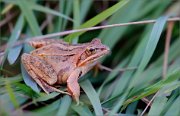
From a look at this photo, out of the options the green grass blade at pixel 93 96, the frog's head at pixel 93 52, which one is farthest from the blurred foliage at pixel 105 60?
the frog's head at pixel 93 52

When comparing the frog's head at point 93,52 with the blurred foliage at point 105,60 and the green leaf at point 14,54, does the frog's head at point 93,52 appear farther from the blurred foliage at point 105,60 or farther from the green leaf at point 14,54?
the green leaf at point 14,54

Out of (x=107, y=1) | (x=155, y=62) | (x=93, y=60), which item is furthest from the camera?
(x=107, y=1)

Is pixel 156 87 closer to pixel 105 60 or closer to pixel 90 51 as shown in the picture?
pixel 90 51

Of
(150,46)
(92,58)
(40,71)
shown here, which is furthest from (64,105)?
(150,46)

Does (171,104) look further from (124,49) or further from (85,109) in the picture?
(124,49)

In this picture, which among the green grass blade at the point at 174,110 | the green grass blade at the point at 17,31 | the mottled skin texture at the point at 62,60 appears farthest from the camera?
the green grass blade at the point at 17,31

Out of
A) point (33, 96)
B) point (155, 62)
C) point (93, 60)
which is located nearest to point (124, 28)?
point (155, 62)
